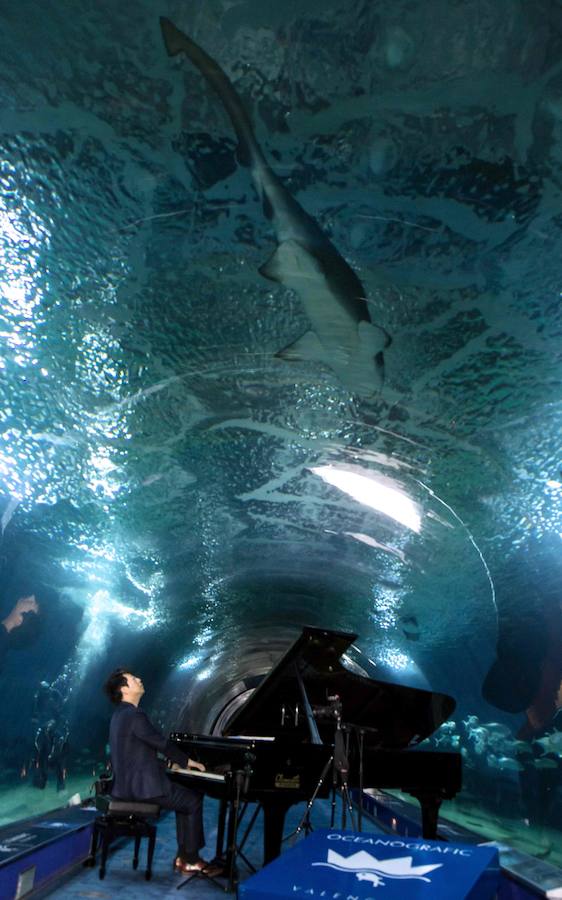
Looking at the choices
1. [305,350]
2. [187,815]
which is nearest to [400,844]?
[305,350]

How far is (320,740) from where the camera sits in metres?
6.22

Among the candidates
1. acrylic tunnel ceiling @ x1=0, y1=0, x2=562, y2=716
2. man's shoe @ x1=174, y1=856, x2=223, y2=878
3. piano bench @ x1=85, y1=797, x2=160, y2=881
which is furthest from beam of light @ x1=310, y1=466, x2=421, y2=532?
man's shoe @ x1=174, y1=856, x2=223, y2=878

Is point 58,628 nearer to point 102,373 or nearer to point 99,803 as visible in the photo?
point 99,803

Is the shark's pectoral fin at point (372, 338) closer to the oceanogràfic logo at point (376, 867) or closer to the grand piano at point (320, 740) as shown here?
the grand piano at point (320, 740)

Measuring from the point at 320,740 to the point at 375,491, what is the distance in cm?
326

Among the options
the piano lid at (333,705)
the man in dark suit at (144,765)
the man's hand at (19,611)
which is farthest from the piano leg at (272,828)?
the man's hand at (19,611)

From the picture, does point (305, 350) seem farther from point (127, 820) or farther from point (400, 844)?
point (127, 820)

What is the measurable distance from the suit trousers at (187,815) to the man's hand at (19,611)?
9.95ft

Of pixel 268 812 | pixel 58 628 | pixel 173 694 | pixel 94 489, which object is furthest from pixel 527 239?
pixel 173 694

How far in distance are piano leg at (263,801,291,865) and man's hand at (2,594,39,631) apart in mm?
4442

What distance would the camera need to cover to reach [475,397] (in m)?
6.16

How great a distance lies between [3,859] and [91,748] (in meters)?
8.32

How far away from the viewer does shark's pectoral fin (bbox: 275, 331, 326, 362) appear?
5688 mm

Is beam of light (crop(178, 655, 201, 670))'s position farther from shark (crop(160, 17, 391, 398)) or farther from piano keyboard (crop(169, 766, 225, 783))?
shark (crop(160, 17, 391, 398))
